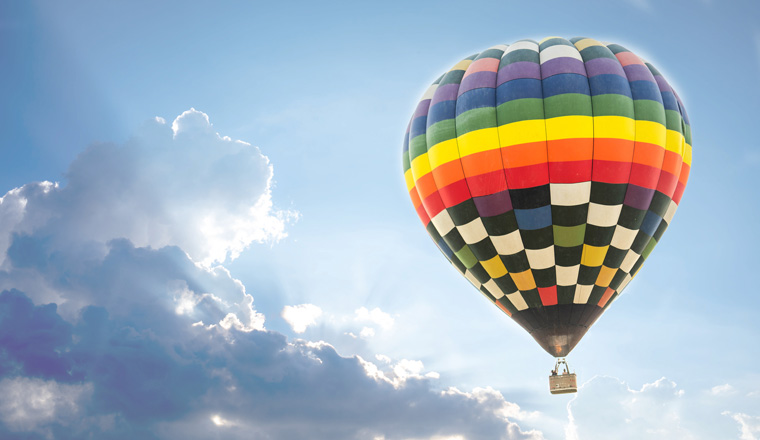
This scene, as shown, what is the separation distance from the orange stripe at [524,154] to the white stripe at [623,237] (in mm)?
2790

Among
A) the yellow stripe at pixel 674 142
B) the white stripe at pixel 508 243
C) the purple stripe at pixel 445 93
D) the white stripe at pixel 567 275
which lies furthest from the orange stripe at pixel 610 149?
the purple stripe at pixel 445 93

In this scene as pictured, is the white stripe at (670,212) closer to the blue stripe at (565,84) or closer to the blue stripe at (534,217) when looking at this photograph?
the blue stripe at (534,217)

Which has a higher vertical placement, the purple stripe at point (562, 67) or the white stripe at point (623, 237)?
the purple stripe at point (562, 67)

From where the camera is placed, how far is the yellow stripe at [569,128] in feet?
50.8

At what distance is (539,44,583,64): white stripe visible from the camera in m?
16.5

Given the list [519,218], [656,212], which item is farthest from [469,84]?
[656,212]

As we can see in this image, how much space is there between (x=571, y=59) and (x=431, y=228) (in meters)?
5.93

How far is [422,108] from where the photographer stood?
59.7 feet

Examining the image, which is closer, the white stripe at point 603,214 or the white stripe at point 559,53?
the white stripe at point 603,214

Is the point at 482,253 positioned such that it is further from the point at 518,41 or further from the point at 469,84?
the point at 518,41

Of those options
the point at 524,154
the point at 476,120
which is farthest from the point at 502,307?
the point at 476,120

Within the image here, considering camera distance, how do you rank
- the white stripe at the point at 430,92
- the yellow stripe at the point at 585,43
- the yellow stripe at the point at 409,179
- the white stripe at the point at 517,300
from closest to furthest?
the white stripe at the point at 517,300, the yellow stripe at the point at 585,43, the white stripe at the point at 430,92, the yellow stripe at the point at 409,179

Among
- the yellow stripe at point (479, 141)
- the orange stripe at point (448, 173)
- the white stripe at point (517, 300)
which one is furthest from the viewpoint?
the white stripe at point (517, 300)

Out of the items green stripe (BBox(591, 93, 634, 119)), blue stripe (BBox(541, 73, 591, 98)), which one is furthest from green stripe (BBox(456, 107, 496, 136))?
green stripe (BBox(591, 93, 634, 119))
